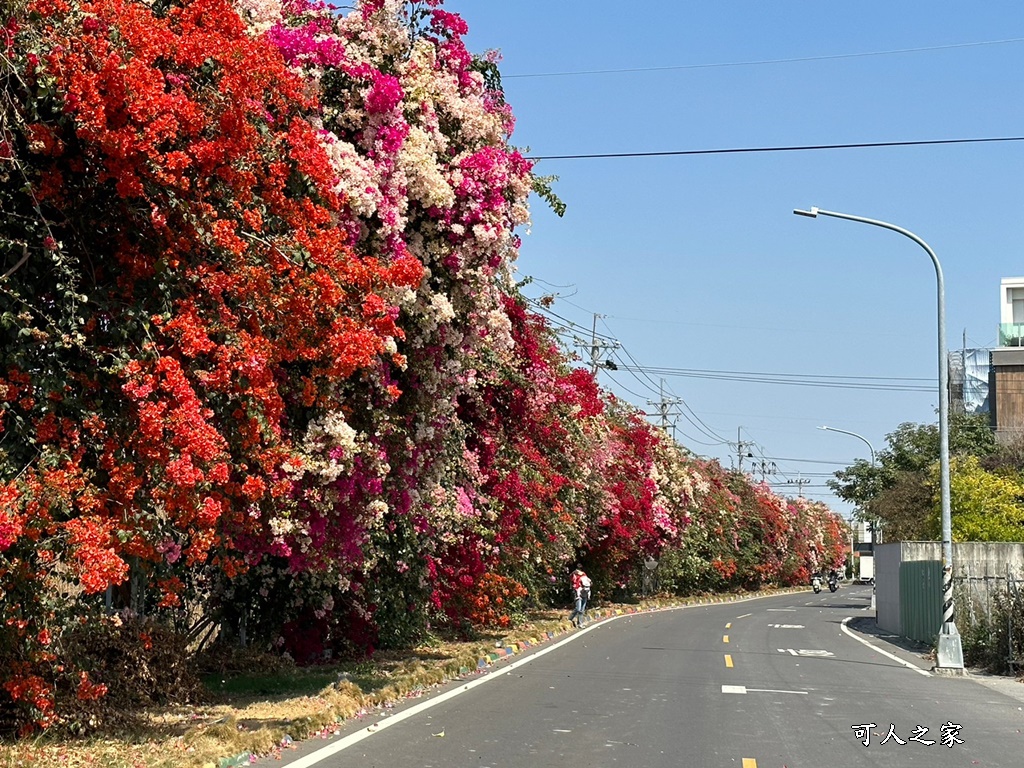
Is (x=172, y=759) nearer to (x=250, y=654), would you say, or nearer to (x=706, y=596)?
(x=250, y=654)

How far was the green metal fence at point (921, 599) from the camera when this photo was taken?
26.8 metres

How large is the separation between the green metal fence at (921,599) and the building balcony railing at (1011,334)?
1606 inches

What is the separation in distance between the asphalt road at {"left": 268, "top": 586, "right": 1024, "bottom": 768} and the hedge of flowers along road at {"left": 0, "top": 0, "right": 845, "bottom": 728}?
93.8 inches

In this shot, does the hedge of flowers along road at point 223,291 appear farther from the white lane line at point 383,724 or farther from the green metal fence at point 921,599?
the green metal fence at point 921,599

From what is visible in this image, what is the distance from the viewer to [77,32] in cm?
922

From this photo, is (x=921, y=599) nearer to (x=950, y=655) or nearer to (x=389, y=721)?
(x=950, y=655)

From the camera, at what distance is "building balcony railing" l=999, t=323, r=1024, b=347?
2682 inches

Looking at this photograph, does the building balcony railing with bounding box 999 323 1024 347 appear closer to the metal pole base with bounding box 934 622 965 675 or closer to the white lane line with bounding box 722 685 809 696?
the metal pole base with bounding box 934 622 965 675

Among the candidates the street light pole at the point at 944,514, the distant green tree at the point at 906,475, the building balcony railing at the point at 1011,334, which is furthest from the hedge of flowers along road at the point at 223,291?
the building balcony railing at the point at 1011,334

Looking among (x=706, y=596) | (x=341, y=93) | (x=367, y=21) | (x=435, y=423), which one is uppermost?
(x=367, y=21)

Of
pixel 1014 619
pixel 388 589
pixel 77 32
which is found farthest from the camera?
pixel 1014 619

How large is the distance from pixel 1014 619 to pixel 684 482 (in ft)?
113

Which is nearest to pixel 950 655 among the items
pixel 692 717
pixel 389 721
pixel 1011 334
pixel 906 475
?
pixel 692 717

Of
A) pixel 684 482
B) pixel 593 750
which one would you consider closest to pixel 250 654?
pixel 593 750
